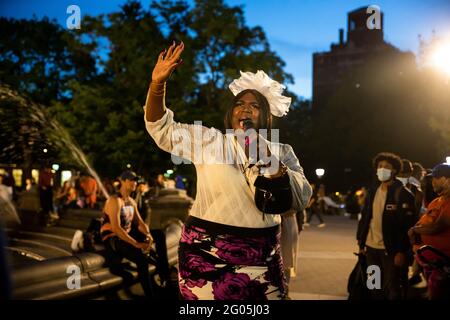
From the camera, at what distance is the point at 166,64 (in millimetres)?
2703

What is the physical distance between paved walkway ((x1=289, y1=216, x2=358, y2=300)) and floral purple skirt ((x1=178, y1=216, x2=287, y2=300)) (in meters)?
4.59

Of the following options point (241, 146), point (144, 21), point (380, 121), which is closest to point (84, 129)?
point (144, 21)

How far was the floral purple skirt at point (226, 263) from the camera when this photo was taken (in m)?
2.61

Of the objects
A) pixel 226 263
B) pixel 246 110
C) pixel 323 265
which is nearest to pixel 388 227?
pixel 246 110

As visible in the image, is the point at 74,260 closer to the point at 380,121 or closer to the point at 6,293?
the point at 6,293

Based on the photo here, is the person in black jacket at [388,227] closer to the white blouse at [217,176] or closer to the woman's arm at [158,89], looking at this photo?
the white blouse at [217,176]

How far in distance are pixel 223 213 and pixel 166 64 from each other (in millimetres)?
Answer: 822

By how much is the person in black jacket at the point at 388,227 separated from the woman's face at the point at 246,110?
349 cm

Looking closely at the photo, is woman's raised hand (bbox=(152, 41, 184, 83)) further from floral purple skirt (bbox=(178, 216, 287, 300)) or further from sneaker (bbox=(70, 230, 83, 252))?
sneaker (bbox=(70, 230, 83, 252))

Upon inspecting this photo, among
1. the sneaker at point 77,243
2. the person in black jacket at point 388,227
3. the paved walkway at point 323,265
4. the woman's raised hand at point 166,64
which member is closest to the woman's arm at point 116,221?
the sneaker at point 77,243

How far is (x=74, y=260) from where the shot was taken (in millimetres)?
5594

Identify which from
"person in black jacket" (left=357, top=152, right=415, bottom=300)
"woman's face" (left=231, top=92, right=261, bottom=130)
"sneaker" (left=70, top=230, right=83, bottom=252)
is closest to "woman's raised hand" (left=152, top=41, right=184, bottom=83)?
"woman's face" (left=231, top=92, right=261, bottom=130)

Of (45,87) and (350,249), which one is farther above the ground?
(45,87)
